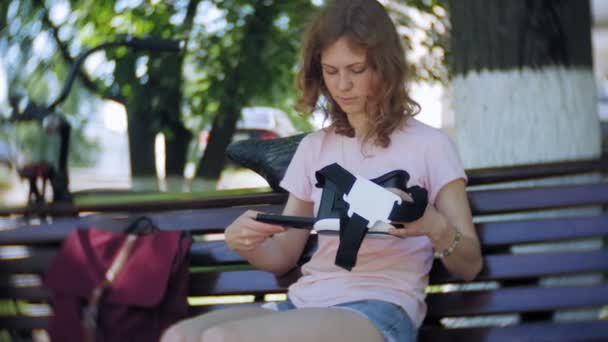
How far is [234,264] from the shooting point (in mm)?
2635

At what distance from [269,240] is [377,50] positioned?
63 cm

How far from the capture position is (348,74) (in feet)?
7.14

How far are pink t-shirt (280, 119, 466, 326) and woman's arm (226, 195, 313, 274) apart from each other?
137mm

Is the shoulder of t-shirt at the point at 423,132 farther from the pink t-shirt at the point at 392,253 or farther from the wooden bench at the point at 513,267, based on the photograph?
the wooden bench at the point at 513,267

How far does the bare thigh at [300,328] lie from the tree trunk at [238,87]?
16.0 ft

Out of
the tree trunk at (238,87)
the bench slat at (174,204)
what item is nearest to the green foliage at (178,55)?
the tree trunk at (238,87)

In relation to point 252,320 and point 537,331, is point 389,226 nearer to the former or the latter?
point 252,320

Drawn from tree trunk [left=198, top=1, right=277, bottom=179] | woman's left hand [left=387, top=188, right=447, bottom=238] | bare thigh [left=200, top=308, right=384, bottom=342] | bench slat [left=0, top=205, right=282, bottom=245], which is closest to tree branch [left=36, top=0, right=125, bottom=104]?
tree trunk [left=198, top=1, right=277, bottom=179]

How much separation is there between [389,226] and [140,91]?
5354mm

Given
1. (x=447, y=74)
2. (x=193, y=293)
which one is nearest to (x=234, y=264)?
(x=193, y=293)

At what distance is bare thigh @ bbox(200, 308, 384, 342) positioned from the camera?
1853mm

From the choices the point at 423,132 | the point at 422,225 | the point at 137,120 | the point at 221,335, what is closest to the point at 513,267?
the point at 423,132

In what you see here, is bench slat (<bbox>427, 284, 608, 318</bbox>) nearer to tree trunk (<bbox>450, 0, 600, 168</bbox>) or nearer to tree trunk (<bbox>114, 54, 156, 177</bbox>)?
tree trunk (<bbox>450, 0, 600, 168</bbox>)

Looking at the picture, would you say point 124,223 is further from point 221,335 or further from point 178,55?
point 178,55
